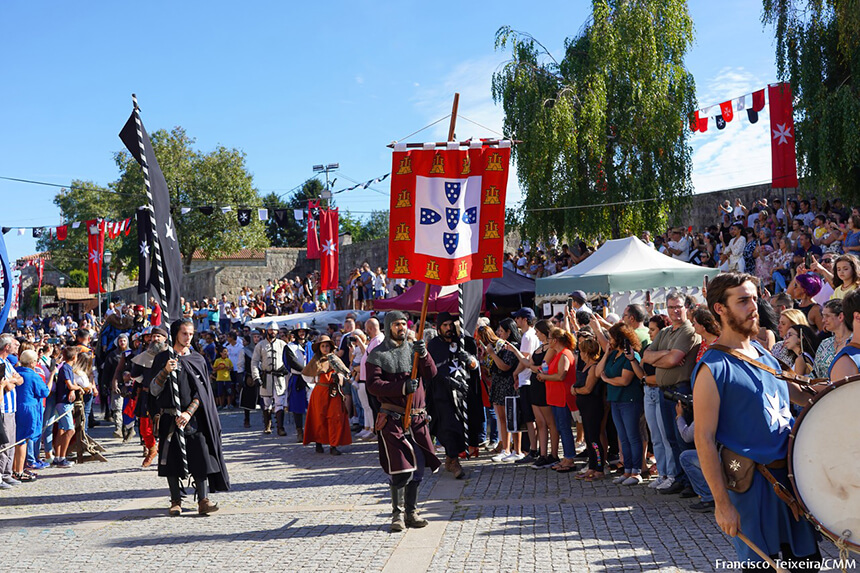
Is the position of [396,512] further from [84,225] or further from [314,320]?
[84,225]

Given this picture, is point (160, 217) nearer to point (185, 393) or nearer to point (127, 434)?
point (185, 393)

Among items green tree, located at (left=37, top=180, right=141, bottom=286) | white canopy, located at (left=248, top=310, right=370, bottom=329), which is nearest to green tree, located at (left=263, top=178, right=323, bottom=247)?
green tree, located at (left=37, top=180, right=141, bottom=286)

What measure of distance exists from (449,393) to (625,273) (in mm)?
5237

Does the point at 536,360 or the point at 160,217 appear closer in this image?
the point at 160,217

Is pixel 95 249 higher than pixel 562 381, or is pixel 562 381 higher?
pixel 95 249

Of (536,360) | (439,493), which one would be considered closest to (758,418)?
(439,493)

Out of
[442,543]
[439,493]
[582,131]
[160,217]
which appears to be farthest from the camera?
[582,131]

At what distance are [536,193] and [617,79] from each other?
3.59 metres

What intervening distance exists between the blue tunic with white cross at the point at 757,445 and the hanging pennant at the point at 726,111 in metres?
16.4

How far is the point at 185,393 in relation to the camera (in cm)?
796

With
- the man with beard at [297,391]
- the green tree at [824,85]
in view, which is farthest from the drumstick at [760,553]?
the green tree at [824,85]

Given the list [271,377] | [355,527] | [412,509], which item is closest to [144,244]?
[271,377]

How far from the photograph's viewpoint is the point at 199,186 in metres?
45.7

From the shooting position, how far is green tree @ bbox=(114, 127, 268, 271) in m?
45.3
